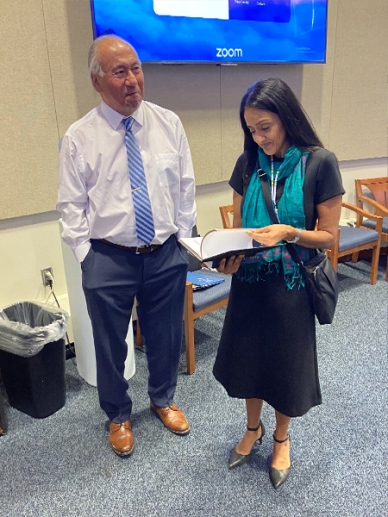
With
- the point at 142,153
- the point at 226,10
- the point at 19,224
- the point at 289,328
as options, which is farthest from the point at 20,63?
the point at 289,328

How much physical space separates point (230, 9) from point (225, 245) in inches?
82.6

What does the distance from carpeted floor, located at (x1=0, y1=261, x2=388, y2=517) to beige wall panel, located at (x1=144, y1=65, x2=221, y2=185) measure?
4.68 feet

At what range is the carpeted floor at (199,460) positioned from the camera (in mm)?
1609

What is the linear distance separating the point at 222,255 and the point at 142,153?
2.14 ft

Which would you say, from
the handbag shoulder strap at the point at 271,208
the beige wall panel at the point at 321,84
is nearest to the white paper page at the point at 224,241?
the handbag shoulder strap at the point at 271,208

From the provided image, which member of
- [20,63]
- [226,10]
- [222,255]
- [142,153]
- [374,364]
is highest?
[226,10]

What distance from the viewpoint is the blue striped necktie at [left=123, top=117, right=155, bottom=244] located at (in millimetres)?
1657

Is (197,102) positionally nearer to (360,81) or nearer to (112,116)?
(112,116)

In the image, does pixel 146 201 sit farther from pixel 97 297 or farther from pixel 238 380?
pixel 238 380

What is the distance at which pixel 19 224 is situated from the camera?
242 cm

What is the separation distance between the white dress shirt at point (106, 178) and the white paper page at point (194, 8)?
110 centimetres

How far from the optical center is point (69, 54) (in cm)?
231

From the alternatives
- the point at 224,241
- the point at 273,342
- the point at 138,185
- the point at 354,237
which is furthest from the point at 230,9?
the point at 273,342

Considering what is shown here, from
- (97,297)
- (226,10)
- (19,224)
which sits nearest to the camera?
(97,297)
